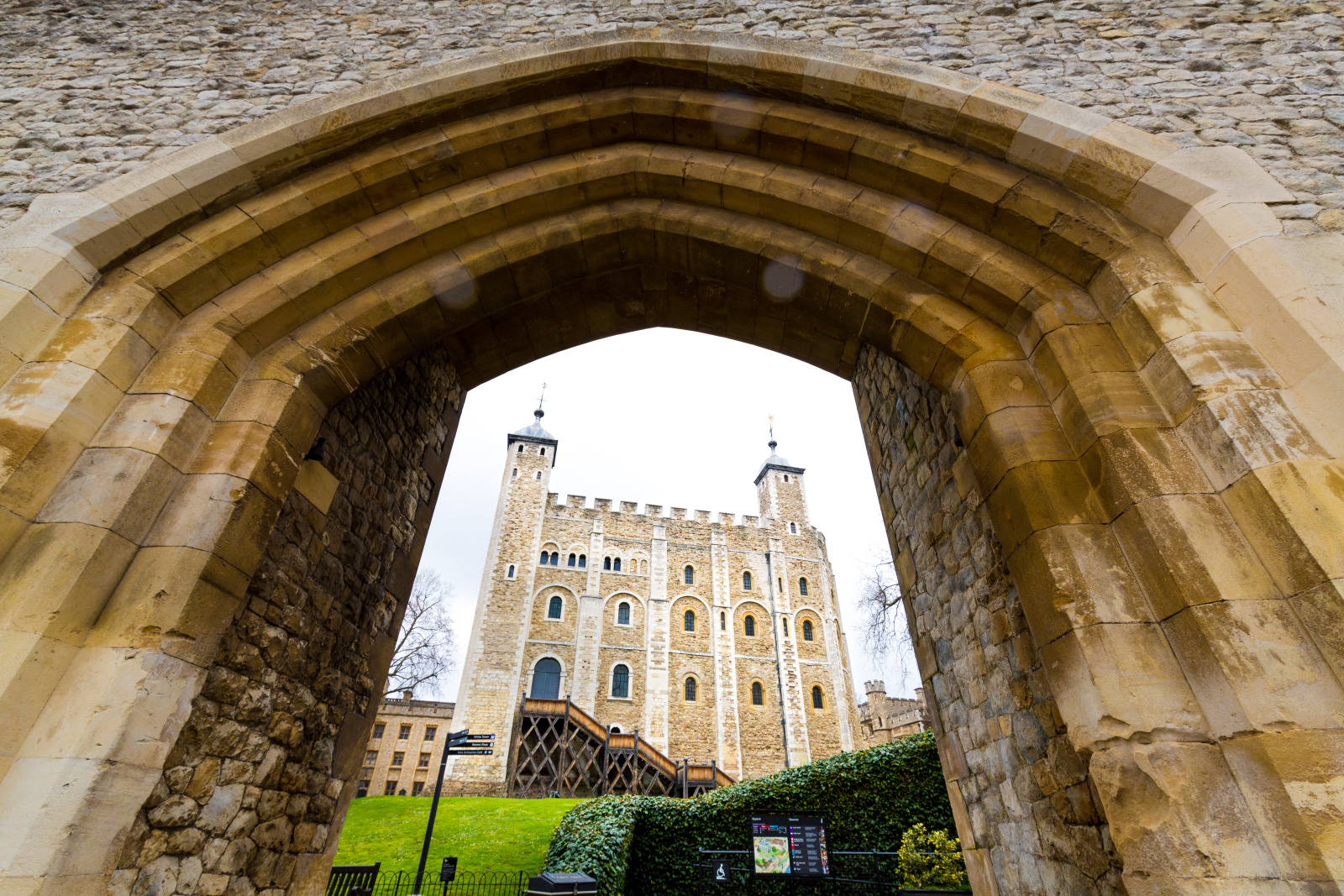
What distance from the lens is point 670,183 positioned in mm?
3939

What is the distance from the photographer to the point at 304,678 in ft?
11.2

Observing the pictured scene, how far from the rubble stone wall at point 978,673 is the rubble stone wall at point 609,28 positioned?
5.85ft

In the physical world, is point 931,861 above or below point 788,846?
below

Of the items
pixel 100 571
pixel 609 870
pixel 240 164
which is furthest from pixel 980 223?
pixel 609 870

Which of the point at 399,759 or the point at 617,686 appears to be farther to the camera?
the point at 399,759

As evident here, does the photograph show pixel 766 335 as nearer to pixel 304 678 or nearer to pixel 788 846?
pixel 304 678

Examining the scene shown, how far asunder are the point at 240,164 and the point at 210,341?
959mm

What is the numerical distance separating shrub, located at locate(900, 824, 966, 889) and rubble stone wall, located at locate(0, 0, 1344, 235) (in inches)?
292

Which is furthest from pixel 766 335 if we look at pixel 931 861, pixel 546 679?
pixel 546 679

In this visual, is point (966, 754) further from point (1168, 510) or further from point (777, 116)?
point (777, 116)

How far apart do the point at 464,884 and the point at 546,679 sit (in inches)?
726

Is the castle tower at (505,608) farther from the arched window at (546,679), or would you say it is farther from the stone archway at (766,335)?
the stone archway at (766,335)

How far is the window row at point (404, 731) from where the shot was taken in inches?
1156

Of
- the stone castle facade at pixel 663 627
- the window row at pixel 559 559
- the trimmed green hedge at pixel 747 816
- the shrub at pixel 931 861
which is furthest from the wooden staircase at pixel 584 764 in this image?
the shrub at pixel 931 861
